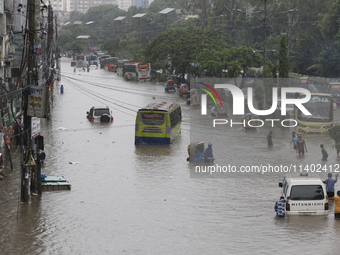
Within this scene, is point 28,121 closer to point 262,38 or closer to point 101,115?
point 101,115

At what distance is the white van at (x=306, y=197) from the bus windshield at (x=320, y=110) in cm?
1926

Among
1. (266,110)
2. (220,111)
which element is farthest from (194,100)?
(266,110)

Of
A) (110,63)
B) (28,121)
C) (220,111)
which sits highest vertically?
(28,121)

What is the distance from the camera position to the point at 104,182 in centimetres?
2628

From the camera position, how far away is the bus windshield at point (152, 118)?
34.8 m

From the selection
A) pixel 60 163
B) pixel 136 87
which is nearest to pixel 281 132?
pixel 60 163

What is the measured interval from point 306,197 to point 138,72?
208ft

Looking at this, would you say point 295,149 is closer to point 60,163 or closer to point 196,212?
point 60,163

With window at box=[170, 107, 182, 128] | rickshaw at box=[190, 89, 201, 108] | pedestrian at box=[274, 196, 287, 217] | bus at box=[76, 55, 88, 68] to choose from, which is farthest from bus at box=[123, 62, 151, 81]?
pedestrian at box=[274, 196, 287, 217]

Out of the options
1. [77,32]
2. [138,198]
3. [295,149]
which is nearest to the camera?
[138,198]

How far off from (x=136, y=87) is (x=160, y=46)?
6.01 meters

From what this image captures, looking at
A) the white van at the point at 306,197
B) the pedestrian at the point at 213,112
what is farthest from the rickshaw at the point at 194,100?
the white van at the point at 306,197

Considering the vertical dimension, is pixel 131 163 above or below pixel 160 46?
below

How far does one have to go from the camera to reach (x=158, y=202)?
22562 millimetres
